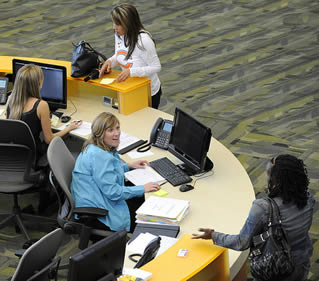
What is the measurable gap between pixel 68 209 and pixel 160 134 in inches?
41.7

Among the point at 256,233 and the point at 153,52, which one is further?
the point at 153,52

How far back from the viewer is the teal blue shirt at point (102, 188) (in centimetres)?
411

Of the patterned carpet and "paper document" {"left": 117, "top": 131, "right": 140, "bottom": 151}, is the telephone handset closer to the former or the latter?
"paper document" {"left": 117, "top": 131, "right": 140, "bottom": 151}

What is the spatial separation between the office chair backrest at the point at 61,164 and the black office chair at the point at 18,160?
38 cm

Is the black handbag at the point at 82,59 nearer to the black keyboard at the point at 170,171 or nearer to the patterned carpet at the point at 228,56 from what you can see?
the black keyboard at the point at 170,171

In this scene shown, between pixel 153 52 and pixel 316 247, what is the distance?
225cm

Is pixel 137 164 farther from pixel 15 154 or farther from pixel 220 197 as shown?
pixel 15 154

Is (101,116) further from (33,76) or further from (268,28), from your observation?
(268,28)

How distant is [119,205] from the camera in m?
4.21

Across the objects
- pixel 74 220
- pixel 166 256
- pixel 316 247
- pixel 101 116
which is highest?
pixel 101 116

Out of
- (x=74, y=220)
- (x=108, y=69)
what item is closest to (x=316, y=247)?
(x=74, y=220)

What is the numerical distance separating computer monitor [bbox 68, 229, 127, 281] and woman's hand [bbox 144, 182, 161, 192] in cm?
130

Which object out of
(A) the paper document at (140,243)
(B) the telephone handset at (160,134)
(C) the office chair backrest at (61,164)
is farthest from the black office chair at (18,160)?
(A) the paper document at (140,243)

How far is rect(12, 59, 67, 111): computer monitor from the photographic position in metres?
5.45
